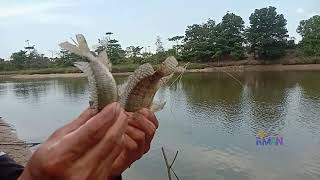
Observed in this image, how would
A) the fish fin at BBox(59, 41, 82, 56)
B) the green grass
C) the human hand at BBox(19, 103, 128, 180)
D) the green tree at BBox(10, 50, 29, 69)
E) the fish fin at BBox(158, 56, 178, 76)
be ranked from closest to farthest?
1. the human hand at BBox(19, 103, 128, 180)
2. the fish fin at BBox(59, 41, 82, 56)
3. the fish fin at BBox(158, 56, 178, 76)
4. the green grass
5. the green tree at BBox(10, 50, 29, 69)

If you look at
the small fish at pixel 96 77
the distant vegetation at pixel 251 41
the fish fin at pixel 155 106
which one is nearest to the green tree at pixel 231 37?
the distant vegetation at pixel 251 41

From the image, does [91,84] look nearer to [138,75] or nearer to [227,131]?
[138,75]

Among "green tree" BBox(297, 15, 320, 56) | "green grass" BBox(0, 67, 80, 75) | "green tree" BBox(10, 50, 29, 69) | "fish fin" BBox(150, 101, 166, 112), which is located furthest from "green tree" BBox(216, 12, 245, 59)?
"fish fin" BBox(150, 101, 166, 112)

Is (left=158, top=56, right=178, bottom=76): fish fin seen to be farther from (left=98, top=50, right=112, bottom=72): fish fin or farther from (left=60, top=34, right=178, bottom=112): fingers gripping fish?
(left=98, top=50, right=112, bottom=72): fish fin

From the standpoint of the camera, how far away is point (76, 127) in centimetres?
94

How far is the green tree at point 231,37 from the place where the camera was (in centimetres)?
4619

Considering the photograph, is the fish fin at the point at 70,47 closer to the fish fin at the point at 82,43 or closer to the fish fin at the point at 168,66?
the fish fin at the point at 82,43

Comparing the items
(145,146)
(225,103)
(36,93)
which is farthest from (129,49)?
(145,146)

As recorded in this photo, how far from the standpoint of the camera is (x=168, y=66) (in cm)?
134

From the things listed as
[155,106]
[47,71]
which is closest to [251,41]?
[47,71]

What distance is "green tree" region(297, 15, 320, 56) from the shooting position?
1854 inches

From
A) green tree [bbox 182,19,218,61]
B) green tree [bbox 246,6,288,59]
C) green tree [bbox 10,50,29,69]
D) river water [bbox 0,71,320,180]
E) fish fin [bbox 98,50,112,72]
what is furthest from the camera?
green tree [bbox 10,50,29,69]

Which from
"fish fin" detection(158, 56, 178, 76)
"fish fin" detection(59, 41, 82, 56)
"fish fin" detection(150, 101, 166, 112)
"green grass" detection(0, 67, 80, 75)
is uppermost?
"fish fin" detection(59, 41, 82, 56)

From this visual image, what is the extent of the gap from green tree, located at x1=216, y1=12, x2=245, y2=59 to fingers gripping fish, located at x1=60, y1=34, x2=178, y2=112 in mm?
44863
